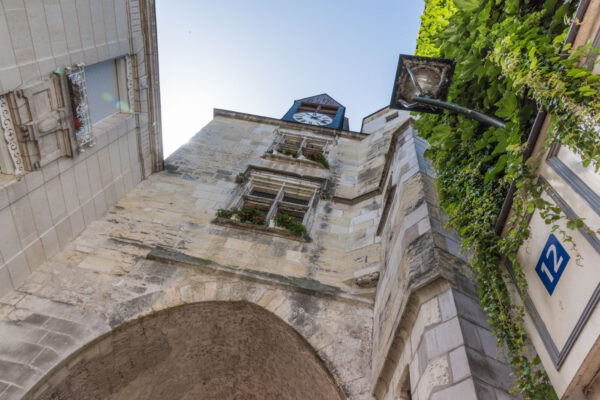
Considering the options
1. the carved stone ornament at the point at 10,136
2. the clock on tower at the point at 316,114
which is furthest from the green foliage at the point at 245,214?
the clock on tower at the point at 316,114

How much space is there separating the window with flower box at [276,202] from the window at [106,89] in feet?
7.89

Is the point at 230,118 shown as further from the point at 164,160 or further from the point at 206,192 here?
the point at 206,192

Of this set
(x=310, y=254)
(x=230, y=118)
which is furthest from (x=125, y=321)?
(x=230, y=118)

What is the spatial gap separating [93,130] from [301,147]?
5378 millimetres

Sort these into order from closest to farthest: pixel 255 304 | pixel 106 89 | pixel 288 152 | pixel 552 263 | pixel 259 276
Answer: pixel 552 263, pixel 255 304, pixel 259 276, pixel 106 89, pixel 288 152

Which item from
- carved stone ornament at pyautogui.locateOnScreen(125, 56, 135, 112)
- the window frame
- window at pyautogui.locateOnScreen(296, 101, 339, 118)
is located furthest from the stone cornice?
window at pyautogui.locateOnScreen(296, 101, 339, 118)

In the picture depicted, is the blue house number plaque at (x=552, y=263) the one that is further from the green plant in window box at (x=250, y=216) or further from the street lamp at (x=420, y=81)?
the green plant in window box at (x=250, y=216)

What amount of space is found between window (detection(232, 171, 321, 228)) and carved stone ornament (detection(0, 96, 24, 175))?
11.6ft

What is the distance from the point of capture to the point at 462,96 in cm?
403

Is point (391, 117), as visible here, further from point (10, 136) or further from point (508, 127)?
point (10, 136)

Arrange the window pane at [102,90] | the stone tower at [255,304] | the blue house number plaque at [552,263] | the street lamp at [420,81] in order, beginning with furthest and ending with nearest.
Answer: the window pane at [102,90] < the street lamp at [420,81] < the stone tower at [255,304] < the blue house number plaque at [552,263]

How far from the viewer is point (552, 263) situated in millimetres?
2502

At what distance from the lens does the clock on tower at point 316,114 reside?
46.8 ft

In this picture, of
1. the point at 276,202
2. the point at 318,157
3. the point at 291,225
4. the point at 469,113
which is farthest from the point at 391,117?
the point at 469,113
